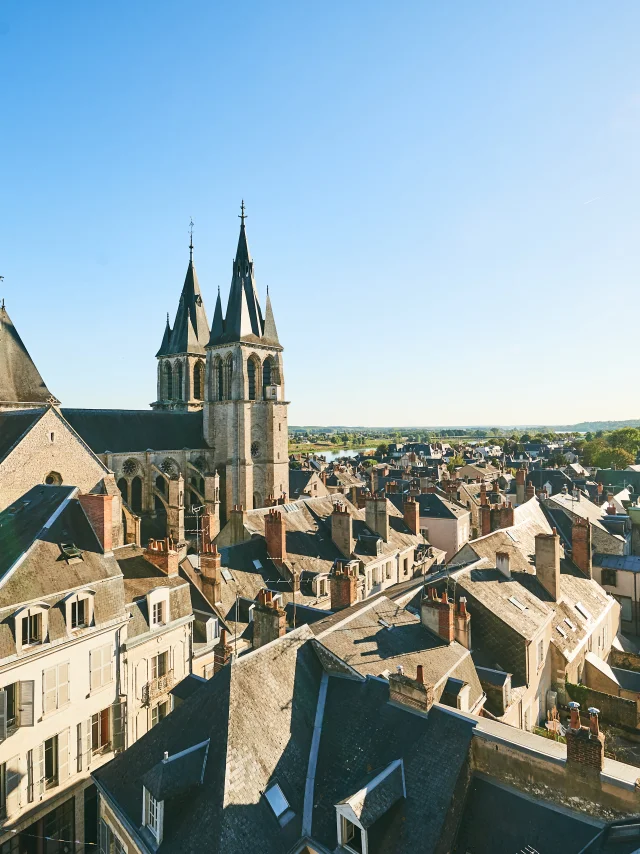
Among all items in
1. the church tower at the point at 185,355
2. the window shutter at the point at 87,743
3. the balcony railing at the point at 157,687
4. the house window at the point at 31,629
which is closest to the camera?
the house window at the point at 31,629

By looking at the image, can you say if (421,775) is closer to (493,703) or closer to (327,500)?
(493,703)

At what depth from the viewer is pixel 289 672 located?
13.5 meters

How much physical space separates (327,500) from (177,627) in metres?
17.1

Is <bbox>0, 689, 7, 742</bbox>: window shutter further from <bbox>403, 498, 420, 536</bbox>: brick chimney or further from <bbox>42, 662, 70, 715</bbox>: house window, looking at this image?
<bbox>403, 498, 420, 536</bbox>: brick chimney

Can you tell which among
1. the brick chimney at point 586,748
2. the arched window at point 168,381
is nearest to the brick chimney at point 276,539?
the brick chimney at point 586,748

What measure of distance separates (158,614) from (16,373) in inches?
739

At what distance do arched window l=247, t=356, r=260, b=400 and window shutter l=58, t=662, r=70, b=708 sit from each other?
1403 inches

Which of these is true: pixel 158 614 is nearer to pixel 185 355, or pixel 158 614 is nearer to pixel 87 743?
pixel 87 743

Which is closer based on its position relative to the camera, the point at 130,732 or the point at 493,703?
the point at 493,703

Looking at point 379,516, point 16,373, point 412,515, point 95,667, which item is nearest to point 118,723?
point 95,667

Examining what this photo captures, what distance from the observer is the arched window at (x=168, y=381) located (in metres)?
58.9

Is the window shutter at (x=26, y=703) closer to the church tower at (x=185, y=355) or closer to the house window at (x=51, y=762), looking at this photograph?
the house window at (x=51, y=762)

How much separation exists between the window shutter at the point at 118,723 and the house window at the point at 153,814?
734 cm

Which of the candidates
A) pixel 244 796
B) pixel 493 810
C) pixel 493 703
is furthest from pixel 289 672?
pixel 493 703
